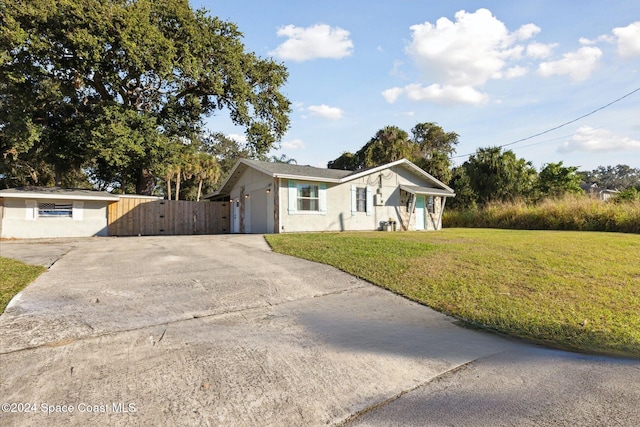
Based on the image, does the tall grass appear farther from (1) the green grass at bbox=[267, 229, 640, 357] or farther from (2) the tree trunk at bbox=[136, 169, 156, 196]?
(2) the tree trunk at bbox=[136, 169, 156, 196]

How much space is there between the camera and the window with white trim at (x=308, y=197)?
Result: 14445 mm

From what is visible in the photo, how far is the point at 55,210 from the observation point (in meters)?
15.5

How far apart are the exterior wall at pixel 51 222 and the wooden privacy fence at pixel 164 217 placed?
0.55 m

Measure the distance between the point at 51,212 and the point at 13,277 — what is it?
42.1ft

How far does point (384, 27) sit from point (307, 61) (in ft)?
11.2

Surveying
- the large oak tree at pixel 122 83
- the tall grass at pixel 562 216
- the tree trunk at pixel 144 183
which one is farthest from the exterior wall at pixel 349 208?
the tree trunk at pixel 144 183

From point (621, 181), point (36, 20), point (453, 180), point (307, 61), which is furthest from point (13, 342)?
point (621, 181)

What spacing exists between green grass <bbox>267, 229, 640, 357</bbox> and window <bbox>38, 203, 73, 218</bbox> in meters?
12.9

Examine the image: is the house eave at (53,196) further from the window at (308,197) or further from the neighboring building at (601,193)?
the neighboring building at (601,193)

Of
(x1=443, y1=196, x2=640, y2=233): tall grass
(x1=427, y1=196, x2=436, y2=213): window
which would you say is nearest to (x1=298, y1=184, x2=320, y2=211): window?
(x1=427, y1=196, x2=436, y2=213): window

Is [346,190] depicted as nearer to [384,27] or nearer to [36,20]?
[384,27]

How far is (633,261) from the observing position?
7.35 m

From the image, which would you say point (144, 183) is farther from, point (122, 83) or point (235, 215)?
point (235, 215)

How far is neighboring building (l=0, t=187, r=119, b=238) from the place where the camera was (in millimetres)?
14484
